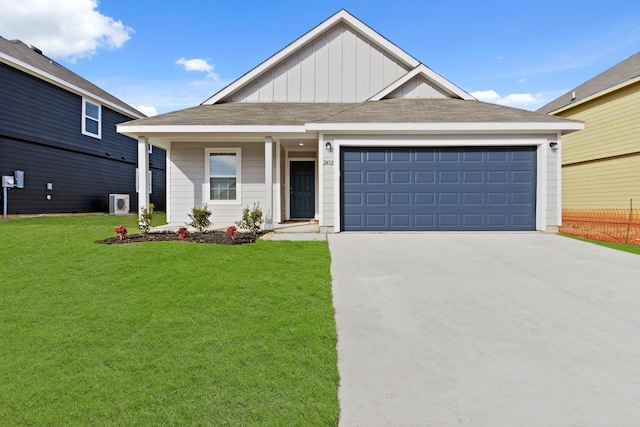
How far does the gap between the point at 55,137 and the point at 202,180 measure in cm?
852

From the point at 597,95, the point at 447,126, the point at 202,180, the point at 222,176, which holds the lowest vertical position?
the point at 202,180

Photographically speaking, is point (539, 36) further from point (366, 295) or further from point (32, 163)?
point (32, 163)

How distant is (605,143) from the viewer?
42.8 feet

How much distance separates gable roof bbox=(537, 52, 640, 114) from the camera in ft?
41.8

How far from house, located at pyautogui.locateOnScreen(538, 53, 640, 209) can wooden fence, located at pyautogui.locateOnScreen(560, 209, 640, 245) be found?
14.9 inches

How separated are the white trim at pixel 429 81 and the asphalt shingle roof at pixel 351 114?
0.33 metres

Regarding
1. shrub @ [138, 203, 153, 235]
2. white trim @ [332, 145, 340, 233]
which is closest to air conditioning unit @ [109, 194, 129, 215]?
shrub @ [138, 203, 153, 235]

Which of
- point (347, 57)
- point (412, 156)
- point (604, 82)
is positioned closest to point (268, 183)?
point (412, 156)

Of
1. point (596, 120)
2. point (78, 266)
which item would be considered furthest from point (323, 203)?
point (596, 120)

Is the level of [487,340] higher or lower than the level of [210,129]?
lower

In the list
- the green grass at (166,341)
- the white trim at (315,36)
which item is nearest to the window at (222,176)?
the white trim at (315,36)

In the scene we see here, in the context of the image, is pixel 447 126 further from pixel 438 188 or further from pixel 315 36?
pixel 315 36

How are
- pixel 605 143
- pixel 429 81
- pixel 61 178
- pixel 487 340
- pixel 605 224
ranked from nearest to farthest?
pixel 487 340 < pixel 605 224 < pixel 429 81 < pixel 605 143 < pixel 61 178

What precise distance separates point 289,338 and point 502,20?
49.9 ft
